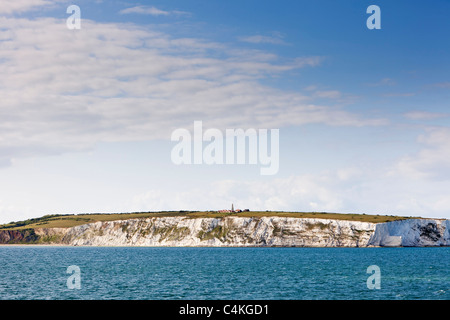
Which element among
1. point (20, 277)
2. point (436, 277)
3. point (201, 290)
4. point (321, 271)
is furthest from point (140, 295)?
point (436, 277)

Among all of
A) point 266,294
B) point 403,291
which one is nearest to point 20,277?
point 266,294

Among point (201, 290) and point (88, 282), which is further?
point (88, 282)
